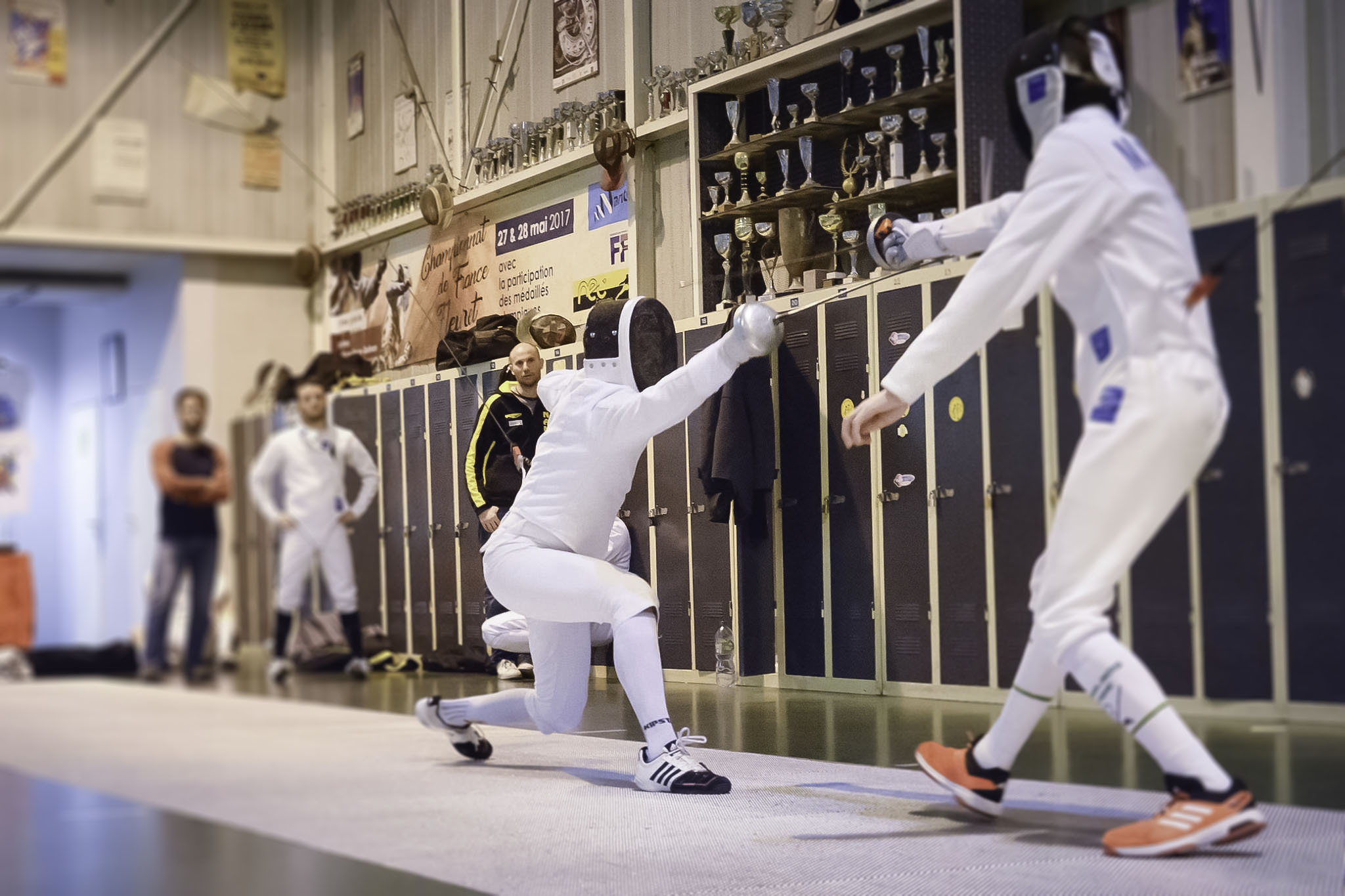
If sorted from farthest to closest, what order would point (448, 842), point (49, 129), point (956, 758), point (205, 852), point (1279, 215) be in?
point (205, 852) → point (49, 129) → point (448, 842) → point (956, 758) → point (1279, 215)

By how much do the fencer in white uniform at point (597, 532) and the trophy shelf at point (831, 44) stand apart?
1.12 feet

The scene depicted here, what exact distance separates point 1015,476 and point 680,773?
74 cm

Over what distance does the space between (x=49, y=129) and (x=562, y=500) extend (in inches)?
88.3

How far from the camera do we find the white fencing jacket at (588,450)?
2.04 m

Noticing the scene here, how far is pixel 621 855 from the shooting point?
1.97 m

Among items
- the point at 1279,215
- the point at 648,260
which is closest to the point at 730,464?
the point at 648,260

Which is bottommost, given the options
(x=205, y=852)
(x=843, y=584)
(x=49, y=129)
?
(x=205, y=852)

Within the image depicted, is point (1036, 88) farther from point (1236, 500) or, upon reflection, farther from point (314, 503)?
point (314, 503)

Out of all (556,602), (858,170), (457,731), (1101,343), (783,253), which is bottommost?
(457,731)

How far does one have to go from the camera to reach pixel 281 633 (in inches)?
129

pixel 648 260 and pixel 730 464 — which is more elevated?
pixel 648 260

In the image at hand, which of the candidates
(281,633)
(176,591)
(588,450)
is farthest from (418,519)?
(176,591)

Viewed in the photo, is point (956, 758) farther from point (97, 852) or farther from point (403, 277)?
point (97, 852)

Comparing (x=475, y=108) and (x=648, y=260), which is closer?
(x=648, y=260)
